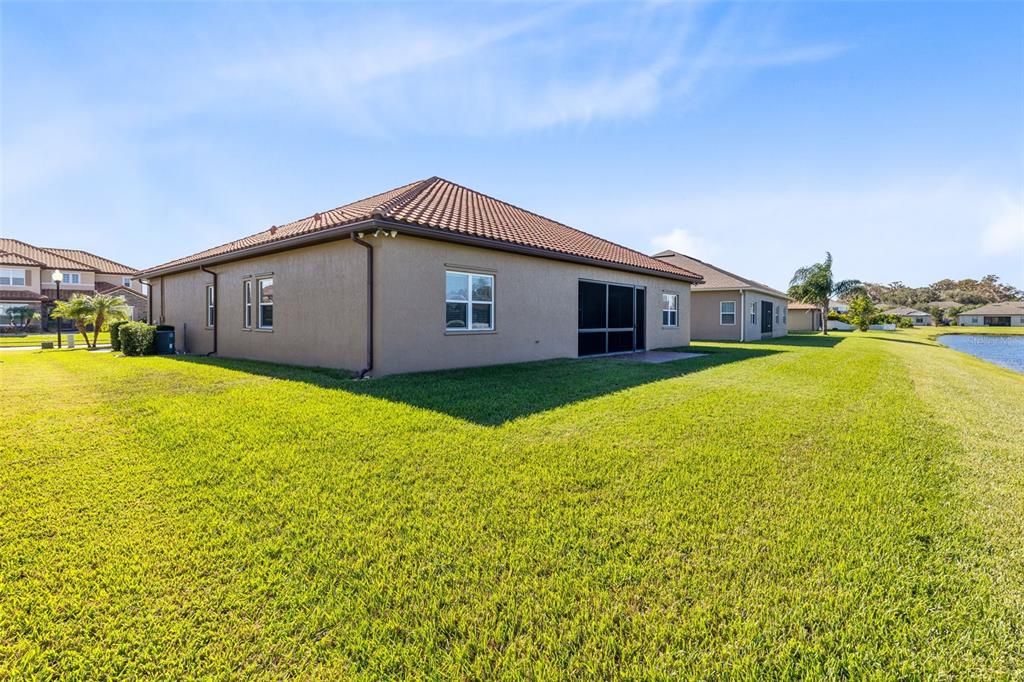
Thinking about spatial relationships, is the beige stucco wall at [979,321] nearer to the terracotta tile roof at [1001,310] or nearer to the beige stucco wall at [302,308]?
the terracotta tile roof at [1001,310]

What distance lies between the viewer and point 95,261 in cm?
4681

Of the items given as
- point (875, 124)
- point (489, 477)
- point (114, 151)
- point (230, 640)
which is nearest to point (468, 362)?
point (489, 477)

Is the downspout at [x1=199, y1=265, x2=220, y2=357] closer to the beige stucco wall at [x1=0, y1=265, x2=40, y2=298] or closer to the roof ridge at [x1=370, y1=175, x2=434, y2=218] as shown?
the roof ridge at [x1=370, y1=175, x2=434, y2=218]

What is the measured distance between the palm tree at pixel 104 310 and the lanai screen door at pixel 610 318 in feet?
66.5

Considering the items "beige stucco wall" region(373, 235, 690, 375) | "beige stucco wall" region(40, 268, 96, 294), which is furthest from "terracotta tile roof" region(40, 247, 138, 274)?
"beige stucco wall" region(373, 235, 690, 375)

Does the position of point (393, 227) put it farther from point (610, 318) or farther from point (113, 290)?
point (113, 290)

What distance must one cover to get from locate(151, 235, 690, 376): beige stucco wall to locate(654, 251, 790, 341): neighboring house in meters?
12.1

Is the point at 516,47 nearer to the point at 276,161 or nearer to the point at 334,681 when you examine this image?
the point at 276,161

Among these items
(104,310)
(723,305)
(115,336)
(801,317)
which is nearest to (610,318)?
(723,305)

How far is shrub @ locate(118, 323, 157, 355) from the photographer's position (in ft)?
48.2

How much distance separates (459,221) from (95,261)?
180 ft

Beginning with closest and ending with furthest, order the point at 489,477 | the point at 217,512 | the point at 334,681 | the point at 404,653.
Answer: the point at 334,681 < the point at 404,653 < the point at 217,512 < the point at 489,477

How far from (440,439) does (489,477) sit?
1.17m

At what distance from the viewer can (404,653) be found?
2.19 meters
